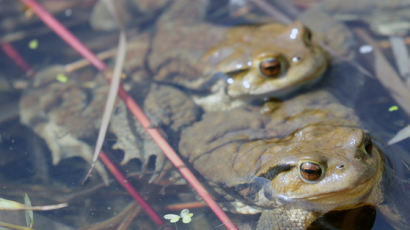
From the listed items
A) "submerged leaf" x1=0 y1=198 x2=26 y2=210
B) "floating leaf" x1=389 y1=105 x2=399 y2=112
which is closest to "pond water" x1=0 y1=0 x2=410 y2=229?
"floating leaf" x1=389 y1=105 x2=399 y2=112

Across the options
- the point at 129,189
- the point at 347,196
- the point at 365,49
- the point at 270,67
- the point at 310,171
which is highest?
the point at 129,189

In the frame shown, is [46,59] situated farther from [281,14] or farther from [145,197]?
[281,14]

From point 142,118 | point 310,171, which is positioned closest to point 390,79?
point 310,171

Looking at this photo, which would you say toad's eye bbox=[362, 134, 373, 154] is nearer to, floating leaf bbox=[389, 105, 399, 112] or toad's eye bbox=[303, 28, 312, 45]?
floating leaf bbox=[389, 105, 399, 112]

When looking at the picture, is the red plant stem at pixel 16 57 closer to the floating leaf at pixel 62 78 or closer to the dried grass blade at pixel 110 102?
the floating leaf at pixel 62 78

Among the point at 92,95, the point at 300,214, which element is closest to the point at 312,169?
the point at 300,214

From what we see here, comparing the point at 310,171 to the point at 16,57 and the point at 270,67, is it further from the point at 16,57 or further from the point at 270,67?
the point at 16,57
